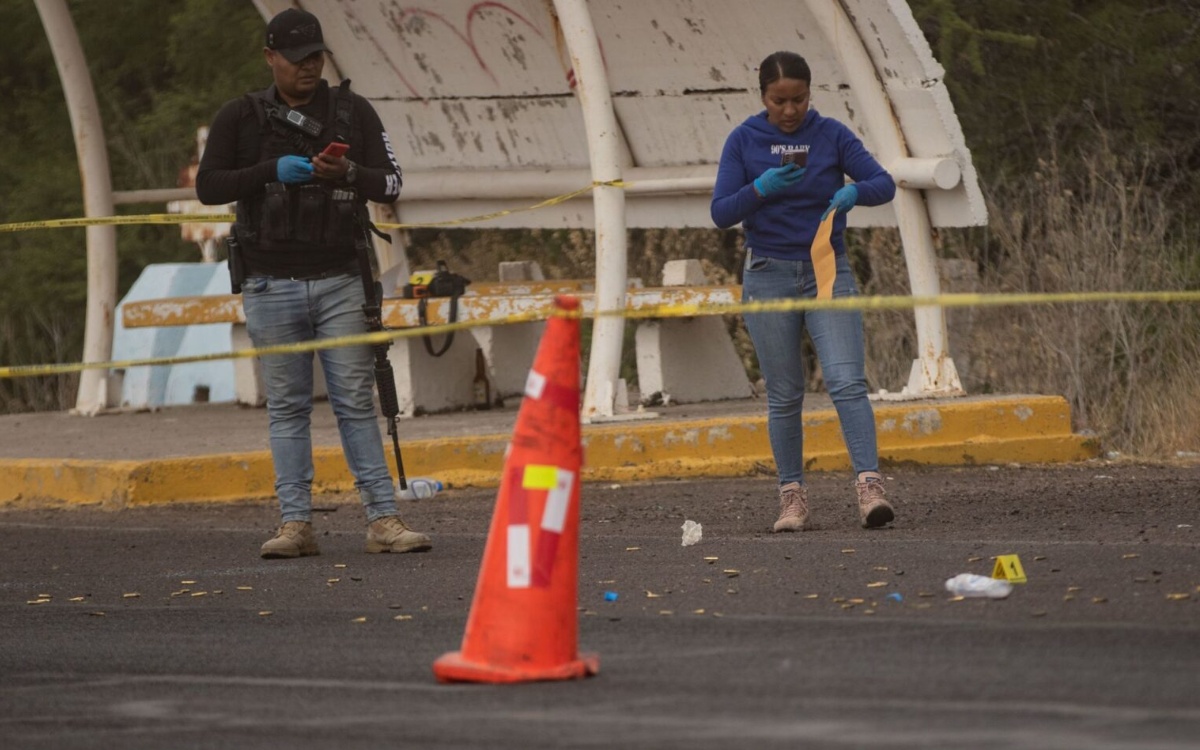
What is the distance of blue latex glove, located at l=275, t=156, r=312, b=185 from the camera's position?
25.6 ft

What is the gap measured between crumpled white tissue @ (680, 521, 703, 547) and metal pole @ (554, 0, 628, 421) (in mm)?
3216

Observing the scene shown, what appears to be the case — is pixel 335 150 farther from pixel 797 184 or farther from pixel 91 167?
pixel 91 167

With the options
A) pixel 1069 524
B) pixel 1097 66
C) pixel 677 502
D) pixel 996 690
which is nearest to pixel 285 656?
pixel 996 690

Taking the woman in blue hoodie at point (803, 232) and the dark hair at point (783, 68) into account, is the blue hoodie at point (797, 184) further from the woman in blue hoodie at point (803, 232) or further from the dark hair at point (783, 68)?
the dark hair at point (783, 68)

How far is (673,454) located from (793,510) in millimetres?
2856

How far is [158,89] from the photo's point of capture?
92.6 feet

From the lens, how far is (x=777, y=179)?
25.7 ft

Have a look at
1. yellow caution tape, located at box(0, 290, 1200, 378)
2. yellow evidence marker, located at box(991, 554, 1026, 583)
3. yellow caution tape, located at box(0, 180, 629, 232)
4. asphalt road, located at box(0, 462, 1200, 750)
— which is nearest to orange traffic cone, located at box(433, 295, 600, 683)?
asphalt road, located at box(0, 462, 1200, 750)

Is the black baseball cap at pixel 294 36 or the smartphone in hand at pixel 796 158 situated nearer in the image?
the black baseball cap at pixel 294 36

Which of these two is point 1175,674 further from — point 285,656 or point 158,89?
point 158,89

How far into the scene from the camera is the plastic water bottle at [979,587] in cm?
612

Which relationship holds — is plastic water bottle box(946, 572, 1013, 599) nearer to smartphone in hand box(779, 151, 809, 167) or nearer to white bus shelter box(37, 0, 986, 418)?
smartphone in hand box(779, 151, 809, 167)

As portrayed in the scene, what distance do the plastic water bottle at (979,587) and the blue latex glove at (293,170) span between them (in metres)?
3.01

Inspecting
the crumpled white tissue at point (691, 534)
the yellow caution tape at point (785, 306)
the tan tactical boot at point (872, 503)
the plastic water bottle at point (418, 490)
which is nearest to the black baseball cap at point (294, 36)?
the yellow caution tape at point (785, 306)
